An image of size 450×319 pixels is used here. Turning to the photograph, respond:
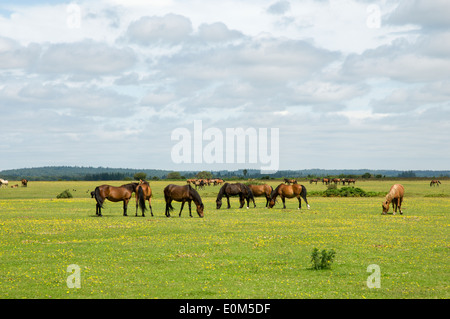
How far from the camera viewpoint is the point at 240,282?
1223 cm

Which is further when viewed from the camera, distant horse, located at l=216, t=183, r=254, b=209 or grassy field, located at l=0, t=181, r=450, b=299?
distant horse, located at l=216, t=183, r=254, b=209

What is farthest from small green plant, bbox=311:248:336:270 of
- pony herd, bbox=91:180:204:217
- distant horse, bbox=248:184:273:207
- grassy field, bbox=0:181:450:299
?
distant horse, bbox=248:184:273:207

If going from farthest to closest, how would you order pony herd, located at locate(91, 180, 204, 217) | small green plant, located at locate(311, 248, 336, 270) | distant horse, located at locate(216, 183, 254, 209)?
1. distant horse, located at locate(216, 183, 254, 209)
2. pony herd, located at locate(91, 180, 204, 217)
3. small green plant, located at locate(311, 248, 336, 270)

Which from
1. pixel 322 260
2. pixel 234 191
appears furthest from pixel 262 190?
pixel 322 260

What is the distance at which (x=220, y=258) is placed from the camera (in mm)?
15648

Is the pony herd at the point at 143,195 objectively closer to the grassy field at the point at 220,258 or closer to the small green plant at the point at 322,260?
the grassy field at the point at 220,258

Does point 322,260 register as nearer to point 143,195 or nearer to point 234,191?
point 143,195

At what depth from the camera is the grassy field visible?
1145 centimetres

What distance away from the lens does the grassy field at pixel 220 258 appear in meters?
11.5

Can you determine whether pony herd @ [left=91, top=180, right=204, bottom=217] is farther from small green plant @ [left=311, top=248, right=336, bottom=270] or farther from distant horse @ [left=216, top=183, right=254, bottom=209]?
small green plant @ [left=311, top=248, right=336, bottom=270]

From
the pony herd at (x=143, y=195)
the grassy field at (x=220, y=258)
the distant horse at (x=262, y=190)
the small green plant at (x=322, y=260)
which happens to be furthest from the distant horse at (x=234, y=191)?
the small green plant at (x=322, y=260)
